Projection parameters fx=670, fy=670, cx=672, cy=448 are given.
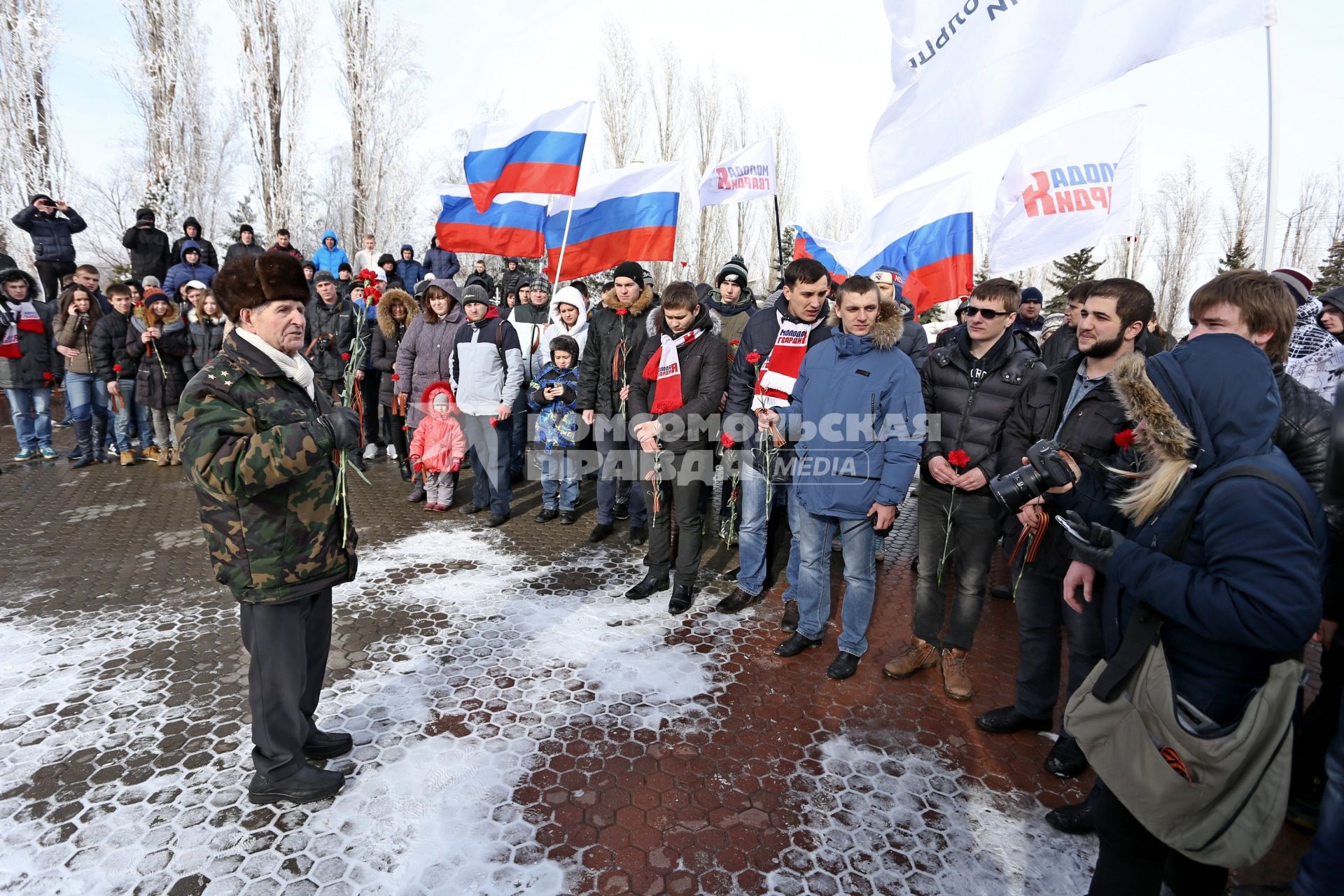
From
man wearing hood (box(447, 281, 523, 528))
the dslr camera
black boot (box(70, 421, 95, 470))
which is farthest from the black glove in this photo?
black boot (box(70, 421, 95, 470))

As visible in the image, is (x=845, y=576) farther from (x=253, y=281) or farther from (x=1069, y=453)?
(x=253, y=281)

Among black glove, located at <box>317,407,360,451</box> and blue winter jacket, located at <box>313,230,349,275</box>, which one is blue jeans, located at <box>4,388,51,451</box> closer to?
blue winter jacket, located at <box>313,230,349,275</box>

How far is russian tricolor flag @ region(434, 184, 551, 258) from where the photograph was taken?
8.05 m

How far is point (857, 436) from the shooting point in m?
3.81

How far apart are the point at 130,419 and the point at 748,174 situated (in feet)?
28.4

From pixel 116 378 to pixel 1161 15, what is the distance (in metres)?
10.8

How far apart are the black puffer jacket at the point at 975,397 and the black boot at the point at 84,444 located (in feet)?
32.7

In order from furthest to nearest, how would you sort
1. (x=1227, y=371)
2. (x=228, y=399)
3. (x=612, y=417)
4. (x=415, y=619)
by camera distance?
(x=612, y=417)
(x=415, y=619)
(x=228, y=399)
(x=1227, y=371)

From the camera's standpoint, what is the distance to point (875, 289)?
384 cm

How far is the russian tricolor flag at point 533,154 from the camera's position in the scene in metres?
7.48

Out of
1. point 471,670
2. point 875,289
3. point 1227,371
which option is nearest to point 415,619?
point 471,670

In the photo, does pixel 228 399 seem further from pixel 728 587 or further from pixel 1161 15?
pixel 1161 15

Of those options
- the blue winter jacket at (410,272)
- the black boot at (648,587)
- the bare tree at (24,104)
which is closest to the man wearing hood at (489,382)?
the black boot at (648,587)

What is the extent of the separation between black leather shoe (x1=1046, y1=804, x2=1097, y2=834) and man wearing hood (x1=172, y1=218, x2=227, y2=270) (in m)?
14.4
